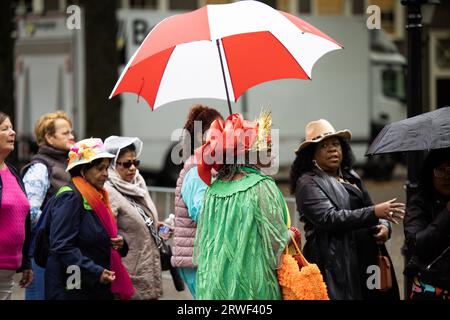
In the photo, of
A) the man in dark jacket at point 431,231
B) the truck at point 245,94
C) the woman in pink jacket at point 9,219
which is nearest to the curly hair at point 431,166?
the man in dark jacket at point 431,231

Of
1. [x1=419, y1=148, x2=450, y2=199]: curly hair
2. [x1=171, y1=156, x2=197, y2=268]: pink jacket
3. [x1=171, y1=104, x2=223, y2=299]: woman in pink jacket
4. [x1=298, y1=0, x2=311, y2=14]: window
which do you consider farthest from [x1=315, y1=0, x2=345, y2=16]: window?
[x1=419, y1=148, x2=450, y2=199]: curly hair

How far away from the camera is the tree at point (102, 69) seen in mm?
16828

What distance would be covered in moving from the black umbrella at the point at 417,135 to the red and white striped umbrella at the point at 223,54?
744 mm

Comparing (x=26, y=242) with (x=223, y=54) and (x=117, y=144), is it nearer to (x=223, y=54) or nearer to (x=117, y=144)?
(x=117, y=144)

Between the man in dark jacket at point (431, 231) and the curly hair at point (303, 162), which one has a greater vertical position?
the curly hair at point (303, 162)

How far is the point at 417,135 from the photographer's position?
18.5 ft

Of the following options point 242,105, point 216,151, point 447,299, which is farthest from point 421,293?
point 242,105

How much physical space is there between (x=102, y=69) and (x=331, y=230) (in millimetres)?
10917

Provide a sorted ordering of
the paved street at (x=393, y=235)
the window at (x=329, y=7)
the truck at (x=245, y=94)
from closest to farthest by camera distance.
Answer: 1. the paved street at (x=393, y=235)
2. the truck at (x=245, y=94)
3. the window at (x=329, y=7)

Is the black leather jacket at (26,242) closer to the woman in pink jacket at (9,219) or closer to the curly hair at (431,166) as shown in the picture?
the woman in pink jacket at (9,219)

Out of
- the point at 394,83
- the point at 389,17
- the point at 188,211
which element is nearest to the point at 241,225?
the point at 188,211

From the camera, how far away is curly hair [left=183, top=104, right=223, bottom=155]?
6.71 meters

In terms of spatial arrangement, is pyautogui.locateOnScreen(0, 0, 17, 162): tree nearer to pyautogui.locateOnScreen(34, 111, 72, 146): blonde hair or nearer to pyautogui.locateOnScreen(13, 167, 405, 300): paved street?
pyautogui.locateOnScreen(13, 167, 405, 300): paved street
